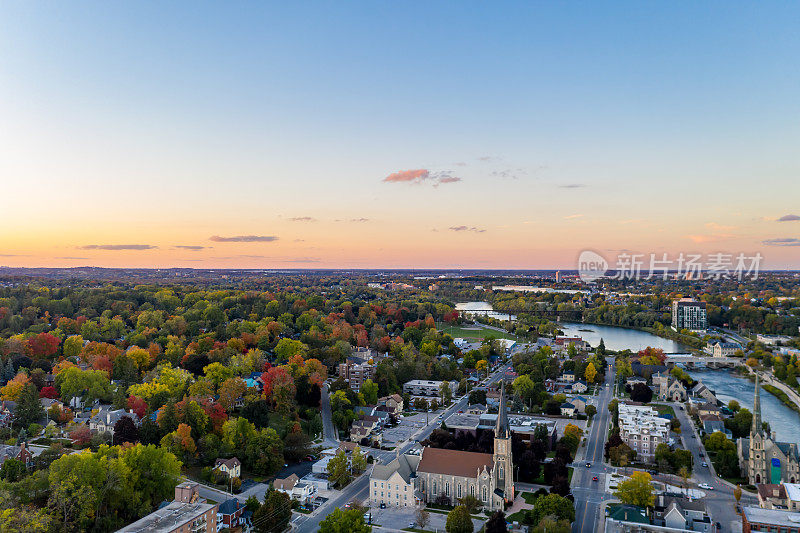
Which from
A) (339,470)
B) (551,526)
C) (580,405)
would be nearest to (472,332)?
(580,405)

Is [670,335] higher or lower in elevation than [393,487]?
higher

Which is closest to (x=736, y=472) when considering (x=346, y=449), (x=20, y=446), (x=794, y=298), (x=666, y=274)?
(x=346, y=449)

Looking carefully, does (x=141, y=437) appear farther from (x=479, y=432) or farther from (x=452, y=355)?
(x=452, y=355)

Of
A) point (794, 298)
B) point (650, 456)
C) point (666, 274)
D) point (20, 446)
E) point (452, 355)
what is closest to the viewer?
point (20, 446)

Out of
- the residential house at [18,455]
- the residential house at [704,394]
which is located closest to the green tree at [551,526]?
the residential house at [18,455]

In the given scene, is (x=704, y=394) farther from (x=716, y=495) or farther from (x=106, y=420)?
(x=106, y=420)
